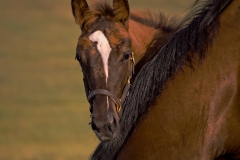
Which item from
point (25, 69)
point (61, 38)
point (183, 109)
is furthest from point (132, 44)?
point (61, 38)

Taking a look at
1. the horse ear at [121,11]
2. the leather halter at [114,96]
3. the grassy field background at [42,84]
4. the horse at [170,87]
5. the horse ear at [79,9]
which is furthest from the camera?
the grassy field background at [42,84]

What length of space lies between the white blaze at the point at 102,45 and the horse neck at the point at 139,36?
0.43 meters

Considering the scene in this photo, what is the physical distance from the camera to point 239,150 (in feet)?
18.2

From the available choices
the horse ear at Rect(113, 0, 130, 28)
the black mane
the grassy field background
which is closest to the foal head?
the horse ear at Rect(113, 0, 130, 28)

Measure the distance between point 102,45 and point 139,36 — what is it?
0.77 meters

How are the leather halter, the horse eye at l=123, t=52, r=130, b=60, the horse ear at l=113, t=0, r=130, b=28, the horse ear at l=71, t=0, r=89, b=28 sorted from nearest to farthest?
the leather halter < the horse eye at l=123, t=52, r=130, b=60 < the horse ear at l=113, t=0, r=130, b=28 < the horse ear at l=71, t=0, r=89, b=28

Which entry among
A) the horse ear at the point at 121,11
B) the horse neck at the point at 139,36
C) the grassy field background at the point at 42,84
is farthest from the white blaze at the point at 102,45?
the grassy field background at the point at 42,84

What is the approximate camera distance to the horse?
5.56 m

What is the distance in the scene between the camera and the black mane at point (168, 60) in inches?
228

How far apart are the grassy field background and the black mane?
575 cm

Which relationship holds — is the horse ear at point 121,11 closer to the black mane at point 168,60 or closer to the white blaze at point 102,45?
the white blaze at point 102,45

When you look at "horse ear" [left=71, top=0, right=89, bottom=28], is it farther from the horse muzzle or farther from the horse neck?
the horse muzzle

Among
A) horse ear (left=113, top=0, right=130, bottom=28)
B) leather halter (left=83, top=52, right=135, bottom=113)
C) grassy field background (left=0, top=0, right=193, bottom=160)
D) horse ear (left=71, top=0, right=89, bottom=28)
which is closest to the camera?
leather halter (left=83, top=52, right=135, bottom=113)

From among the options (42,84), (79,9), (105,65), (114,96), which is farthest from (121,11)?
(42,84)
